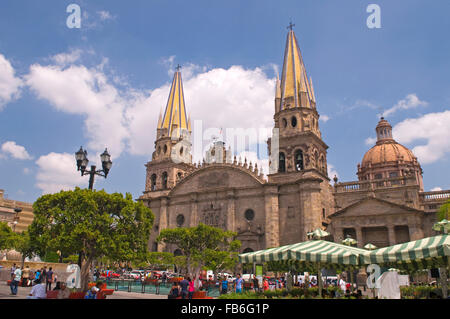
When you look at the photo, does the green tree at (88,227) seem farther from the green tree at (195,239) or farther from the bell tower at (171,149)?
the bell tower at (171,149)

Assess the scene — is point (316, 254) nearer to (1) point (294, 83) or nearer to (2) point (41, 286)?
(2) point (41, 286)

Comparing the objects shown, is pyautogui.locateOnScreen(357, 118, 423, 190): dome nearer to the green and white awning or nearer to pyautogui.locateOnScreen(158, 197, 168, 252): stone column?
pyautogui.locateOnScreen(158, 197, 168, 252): stone column

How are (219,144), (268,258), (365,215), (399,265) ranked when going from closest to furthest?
(268,258) < (399,265) < (365,215) < (219,144)

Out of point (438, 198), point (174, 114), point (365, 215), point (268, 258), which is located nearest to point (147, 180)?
point (174, 114)

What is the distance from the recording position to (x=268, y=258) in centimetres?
1451

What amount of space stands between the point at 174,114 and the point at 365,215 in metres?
31.7

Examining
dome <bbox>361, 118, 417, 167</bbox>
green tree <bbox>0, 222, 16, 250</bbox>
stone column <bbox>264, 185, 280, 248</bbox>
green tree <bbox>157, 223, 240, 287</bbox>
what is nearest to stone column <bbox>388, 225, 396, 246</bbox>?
stone column <bbox>264, 185, 280, 248</bbox>

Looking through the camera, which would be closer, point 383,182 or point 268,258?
point 268,258

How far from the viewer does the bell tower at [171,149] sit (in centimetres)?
5331

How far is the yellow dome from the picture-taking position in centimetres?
5575

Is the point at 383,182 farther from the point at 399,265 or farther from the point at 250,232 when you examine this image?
the point at 399,265

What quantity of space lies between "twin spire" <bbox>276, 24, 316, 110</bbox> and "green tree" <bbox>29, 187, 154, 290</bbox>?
29044 millimetres

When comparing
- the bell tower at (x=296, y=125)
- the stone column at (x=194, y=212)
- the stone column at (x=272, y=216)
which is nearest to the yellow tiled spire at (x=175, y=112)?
the stone column at (x=194, y=212)
